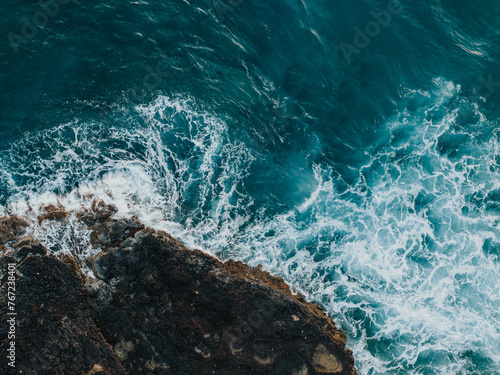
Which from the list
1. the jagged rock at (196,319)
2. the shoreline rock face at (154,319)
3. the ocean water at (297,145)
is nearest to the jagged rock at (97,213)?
the ocean water at (297,145)

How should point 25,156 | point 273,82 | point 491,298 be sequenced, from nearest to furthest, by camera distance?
point 25,156 < point 491,298 < point 273,82

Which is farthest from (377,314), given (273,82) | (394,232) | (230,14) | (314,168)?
(230,14)

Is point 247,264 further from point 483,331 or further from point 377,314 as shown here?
point 483,331

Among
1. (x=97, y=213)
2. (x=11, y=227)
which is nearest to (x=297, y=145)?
(x=97, y=213)

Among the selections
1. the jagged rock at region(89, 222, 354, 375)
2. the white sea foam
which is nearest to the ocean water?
the white sea foam

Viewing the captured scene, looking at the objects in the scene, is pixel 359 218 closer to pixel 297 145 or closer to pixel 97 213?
pixel 297 145
